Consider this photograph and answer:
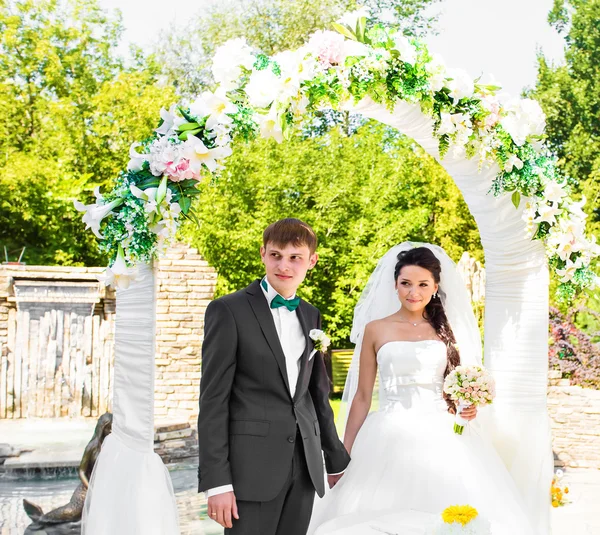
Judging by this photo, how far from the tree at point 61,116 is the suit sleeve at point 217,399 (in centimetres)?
1255

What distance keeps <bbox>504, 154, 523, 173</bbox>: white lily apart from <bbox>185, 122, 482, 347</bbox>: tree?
32.5 ft

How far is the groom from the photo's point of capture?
2855 mm

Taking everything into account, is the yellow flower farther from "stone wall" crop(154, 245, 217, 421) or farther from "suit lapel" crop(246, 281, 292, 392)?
"stone wall" crop(154, 245, 217, 421)

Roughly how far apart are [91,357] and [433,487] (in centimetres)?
773

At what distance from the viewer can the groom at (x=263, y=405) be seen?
2855mm

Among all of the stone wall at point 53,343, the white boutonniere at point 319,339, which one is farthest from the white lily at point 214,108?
the stone wall at point 53,343

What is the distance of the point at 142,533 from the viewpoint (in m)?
3.38

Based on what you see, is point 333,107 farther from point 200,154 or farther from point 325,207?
point 325,207

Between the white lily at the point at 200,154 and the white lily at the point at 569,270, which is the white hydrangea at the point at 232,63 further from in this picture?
the white lily at the point at 569,270

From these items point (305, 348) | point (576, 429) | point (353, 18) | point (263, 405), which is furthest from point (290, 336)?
point (576, 429)

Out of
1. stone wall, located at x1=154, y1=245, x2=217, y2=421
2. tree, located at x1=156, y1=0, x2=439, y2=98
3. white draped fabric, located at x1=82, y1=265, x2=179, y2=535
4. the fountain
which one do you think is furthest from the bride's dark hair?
tree, located at x1=156, y1=0, x2=439, y2=98

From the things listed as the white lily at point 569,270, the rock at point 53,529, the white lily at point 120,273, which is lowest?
the rock at point 53,529

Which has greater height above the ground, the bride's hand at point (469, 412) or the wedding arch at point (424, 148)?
the wedding arch at point (424, 148)

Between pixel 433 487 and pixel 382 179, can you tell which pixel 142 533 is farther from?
pixel 382 179
